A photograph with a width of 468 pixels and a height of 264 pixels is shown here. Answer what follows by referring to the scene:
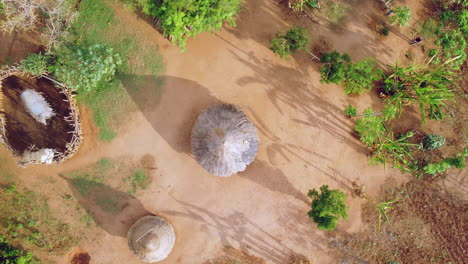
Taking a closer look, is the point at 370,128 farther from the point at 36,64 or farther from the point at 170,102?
the point at 36,64

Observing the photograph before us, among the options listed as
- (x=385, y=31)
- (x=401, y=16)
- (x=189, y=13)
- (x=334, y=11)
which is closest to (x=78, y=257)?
(x=189, y=13)

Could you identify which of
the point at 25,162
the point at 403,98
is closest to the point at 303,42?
the point at 403,98

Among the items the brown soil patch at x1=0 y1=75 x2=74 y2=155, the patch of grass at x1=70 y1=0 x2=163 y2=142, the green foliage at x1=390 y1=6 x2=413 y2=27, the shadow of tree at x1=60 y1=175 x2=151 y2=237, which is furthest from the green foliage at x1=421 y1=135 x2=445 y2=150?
the brown soil patch at x1=0 y1=75 x2=74 y2=155

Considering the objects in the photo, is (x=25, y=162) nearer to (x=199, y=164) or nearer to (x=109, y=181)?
(x=109, y=181)

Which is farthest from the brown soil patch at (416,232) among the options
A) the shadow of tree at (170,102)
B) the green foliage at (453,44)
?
the shadow of tree at (170,102)

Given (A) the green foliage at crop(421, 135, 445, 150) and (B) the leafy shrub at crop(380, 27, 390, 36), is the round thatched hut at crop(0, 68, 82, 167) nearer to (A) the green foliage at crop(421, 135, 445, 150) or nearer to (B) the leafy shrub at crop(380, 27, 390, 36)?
(B) the leafy shrub at crop(380, 27, 390, 36)

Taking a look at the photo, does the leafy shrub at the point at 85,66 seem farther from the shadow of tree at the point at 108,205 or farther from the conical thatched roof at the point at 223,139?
the conical thatched roof at the point at 223,139
